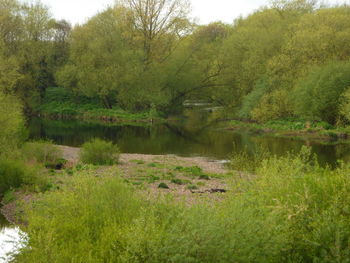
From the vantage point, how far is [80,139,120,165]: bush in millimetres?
23688

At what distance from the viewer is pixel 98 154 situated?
23.9m

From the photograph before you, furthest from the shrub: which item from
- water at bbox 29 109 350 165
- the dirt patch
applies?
water at bbox 29 109 350 165

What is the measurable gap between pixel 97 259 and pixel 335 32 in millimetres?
44958

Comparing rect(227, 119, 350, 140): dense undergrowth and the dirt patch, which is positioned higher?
rect(227, 119, 350, 140): dense undergrowth

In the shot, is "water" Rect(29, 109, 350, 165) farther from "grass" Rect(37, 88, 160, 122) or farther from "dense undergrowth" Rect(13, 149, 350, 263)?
"dense undergrowth" Rect(13, 149, 350, 263)

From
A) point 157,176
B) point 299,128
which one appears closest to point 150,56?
point 299,128

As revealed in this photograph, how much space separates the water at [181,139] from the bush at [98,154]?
7.54 m

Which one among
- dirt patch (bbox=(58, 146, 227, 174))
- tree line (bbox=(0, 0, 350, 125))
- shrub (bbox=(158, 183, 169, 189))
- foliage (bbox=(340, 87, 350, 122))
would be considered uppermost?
tree line (bbox=(0, 0, 350, 125))

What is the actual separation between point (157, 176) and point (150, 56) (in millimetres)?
41771

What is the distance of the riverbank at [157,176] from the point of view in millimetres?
15195

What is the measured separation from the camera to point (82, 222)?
8609 millimetres

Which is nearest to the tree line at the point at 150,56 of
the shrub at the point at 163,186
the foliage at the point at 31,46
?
the foliage at the point at 31,46

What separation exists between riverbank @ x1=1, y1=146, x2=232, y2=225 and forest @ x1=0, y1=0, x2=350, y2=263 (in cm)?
13

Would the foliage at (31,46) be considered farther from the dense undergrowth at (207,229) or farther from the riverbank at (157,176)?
the dense undergrowth at (207,229)
